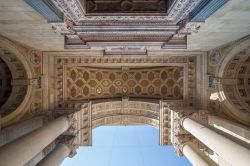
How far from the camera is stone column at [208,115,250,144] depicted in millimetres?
15859

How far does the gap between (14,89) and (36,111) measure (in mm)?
2067

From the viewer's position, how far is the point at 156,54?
20438mm

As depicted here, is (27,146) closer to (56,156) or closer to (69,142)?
(56,156)

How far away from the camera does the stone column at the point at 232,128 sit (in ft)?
52.0

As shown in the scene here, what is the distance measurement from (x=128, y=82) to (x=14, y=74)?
10.5 m

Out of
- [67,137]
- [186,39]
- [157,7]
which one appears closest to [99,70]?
[67,137]

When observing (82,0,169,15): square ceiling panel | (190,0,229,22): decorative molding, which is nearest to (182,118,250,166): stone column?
(190,0,229,22): decorative molding

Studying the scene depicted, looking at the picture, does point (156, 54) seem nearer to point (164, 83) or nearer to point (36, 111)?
point (164, 83)

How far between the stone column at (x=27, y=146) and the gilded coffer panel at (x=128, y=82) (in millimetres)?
7256

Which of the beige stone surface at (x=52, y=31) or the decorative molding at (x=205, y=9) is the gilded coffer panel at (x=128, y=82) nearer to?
the beige stone surface at (x=52, y=31)

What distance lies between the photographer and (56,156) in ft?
55.1

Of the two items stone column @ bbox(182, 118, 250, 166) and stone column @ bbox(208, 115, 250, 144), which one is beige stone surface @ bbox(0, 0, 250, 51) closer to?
stone column @ bbox(208, 115, 250, 144)

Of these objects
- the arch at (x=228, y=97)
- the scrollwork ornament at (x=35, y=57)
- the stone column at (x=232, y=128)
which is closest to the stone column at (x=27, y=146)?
the scrollwork ornament at (x=35, y=57)

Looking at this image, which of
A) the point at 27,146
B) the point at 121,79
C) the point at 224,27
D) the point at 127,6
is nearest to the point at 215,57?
the point at 224,27
